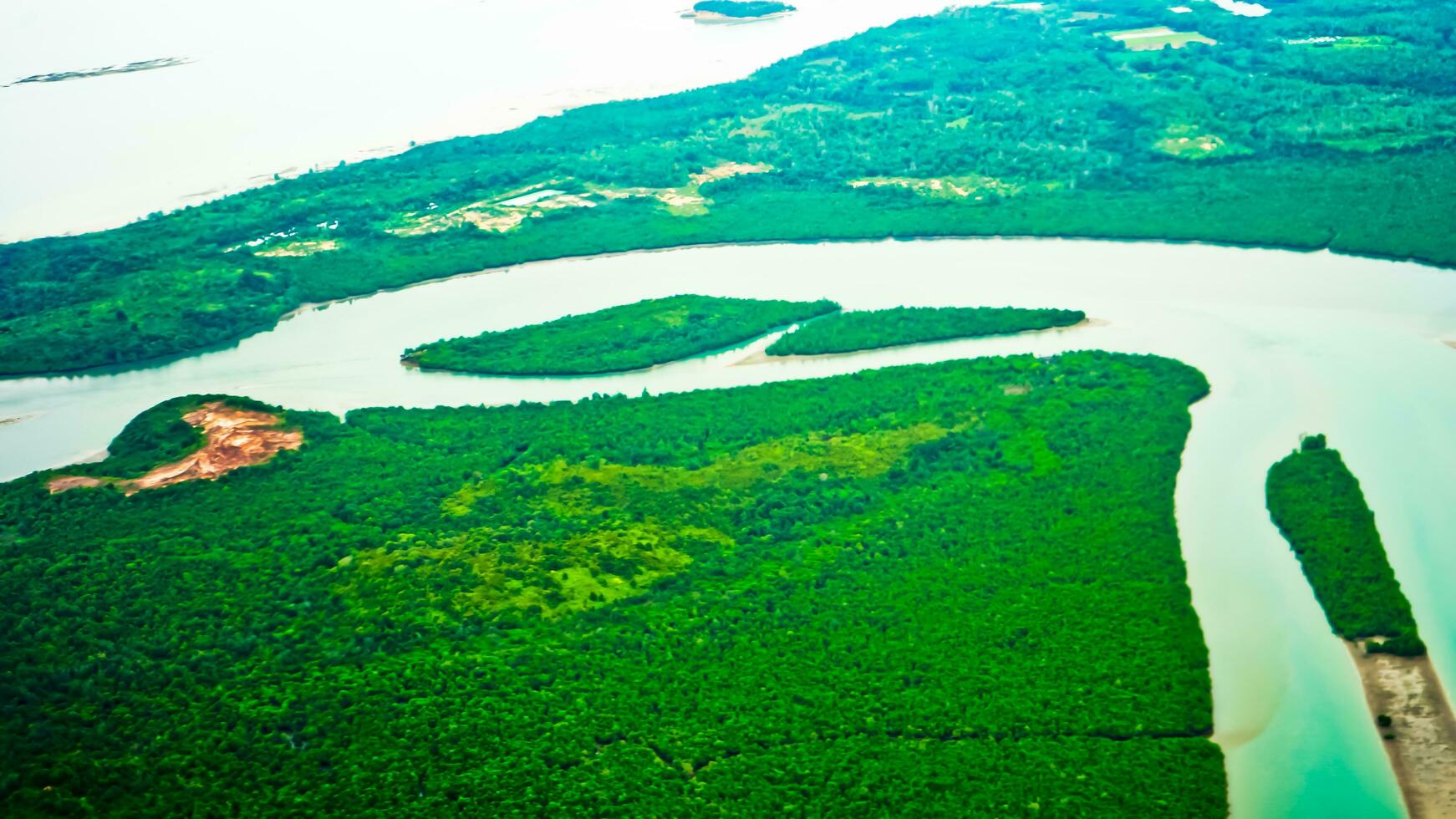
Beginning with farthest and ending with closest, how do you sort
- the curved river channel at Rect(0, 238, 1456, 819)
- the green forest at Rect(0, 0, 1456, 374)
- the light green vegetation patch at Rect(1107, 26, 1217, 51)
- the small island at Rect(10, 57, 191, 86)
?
the small island at Rect(10, 57, 191, 86) → the light green vegetation patch at Rect(1107, 26, 1217, 51) → the green forest at Rect(0, 0, 1456, 374) → the curved river channel at Rect(0, 238, 1456, 819)

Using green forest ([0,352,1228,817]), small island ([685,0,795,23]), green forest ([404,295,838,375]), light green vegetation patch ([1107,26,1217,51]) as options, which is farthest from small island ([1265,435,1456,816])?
small island ([685,0,795,23])

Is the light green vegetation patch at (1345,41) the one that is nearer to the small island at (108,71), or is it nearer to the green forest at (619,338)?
the green forest at (619,338)

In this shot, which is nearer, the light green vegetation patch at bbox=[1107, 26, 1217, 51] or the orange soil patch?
the orange soil patch

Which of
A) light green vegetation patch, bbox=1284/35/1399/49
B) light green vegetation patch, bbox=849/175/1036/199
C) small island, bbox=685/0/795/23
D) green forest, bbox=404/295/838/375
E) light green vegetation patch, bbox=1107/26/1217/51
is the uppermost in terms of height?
small island, bbox=685/0/795/23

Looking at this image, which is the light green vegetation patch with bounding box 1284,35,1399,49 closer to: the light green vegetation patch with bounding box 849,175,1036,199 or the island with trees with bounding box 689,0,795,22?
the light green vegetation patch with bounding box 849,175,1036,199

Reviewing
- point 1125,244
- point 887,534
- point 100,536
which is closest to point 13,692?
point 100,536

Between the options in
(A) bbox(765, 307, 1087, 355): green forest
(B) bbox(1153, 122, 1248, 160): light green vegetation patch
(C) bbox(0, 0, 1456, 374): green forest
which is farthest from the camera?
(B) bbox(1153, 122, 1248, 160): light green vegetation patch

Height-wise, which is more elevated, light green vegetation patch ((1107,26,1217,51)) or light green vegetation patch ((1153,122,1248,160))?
light green vegetation patch ((1107,26,1217,51))
